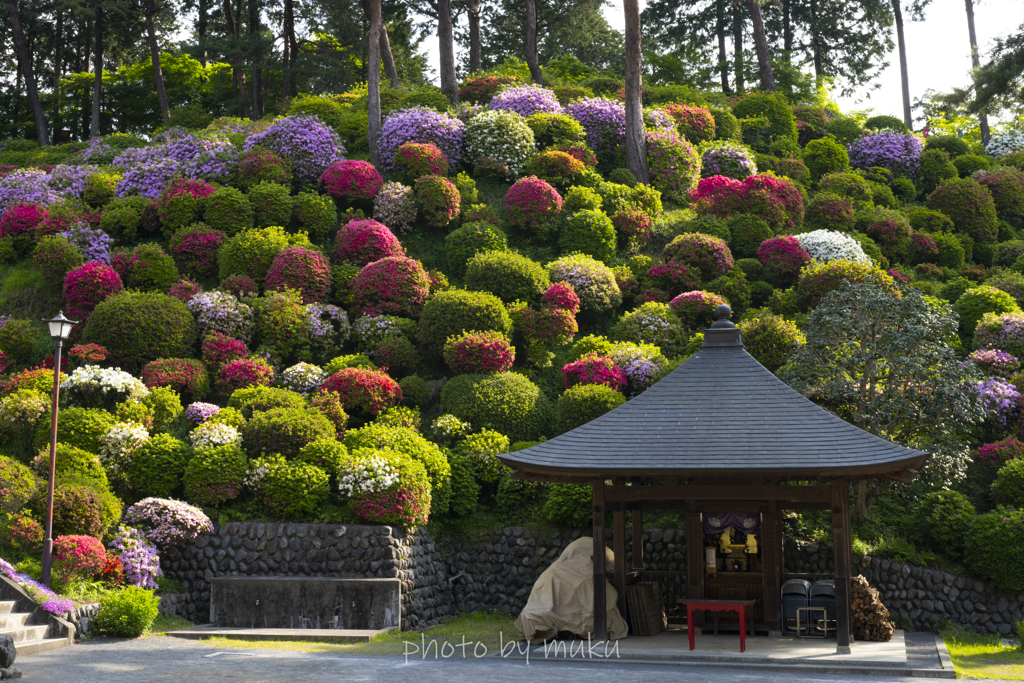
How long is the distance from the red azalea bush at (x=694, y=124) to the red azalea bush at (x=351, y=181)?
40.2 ft

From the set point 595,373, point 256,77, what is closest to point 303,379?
point 595,373

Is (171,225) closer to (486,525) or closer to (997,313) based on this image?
(486,525)

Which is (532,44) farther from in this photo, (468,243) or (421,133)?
(468,243)

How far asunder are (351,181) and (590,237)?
7564 mm

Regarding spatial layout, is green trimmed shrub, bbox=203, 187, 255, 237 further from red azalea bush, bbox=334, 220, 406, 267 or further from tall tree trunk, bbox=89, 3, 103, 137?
tall tree trunk, bbox=89, 3, 103, 137

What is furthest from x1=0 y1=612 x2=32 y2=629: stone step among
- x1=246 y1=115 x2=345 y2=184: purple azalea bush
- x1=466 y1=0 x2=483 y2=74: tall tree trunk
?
x1=466 y1=0 x2=483 y2=74: tall tree trunk

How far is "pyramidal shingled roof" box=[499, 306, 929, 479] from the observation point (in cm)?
1223

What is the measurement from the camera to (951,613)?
600 inches

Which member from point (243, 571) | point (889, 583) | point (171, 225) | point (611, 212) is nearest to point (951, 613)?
point (889, 583)

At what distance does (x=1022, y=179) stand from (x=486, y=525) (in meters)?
25.6

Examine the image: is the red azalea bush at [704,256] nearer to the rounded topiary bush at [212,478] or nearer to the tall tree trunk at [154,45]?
the rounded topiary bush at [212,478]

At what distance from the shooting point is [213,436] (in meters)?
16.7

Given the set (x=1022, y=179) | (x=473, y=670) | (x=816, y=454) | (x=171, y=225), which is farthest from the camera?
(x=1022, y=179)

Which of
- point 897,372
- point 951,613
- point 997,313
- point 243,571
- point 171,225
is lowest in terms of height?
point 951,613
